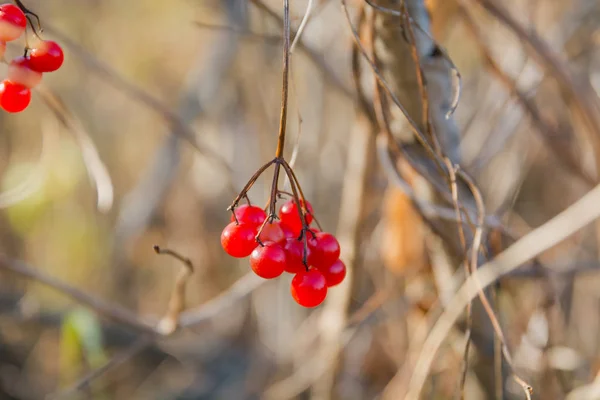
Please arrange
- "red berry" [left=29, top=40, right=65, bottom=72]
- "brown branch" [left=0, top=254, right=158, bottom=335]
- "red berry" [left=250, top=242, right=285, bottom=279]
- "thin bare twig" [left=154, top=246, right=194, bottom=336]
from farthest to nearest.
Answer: "brown branch" [left=0, top=254, right=158, bottom=335] → "thin bare twig" [left=154, top=246, right=194, bottom=336] → "red berry" [left=29, top=40, right=65, bottom=72] → "red berry" [left=250, top=242, right=285, bottom=279]

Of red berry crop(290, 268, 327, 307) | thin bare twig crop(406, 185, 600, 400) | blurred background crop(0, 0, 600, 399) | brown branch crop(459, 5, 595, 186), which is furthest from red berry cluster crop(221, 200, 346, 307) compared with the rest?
brown branch crop(459, 5, 595, 186)

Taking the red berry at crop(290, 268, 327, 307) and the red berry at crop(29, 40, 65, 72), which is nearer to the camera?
the red berry at crop(290, 268, 327, 307)

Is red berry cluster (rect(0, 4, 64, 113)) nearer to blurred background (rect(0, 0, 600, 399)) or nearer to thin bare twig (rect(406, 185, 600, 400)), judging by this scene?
blurred background (rect(0, 0, 600, 399))

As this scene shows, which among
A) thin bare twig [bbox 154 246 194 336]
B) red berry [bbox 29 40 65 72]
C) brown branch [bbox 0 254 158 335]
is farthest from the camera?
brown branch [bbox 0 254 158 335]

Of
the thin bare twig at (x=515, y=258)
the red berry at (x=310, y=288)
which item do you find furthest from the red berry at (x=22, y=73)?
the thin bare twig at (x=515, y=258)

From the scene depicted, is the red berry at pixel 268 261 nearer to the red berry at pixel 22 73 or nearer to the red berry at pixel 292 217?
the red berry at pixel 292 217

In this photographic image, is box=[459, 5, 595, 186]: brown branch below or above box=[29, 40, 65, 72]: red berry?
above

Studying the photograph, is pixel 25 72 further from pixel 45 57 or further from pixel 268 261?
pixel 268 261
